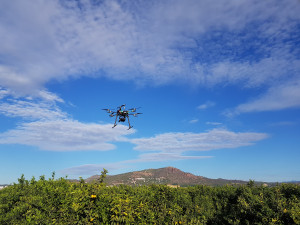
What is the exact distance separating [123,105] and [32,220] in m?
15.2

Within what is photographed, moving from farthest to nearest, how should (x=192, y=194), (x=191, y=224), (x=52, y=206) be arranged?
(x=192, y=194) < (x=52, y=206) < (x=191, y=224)

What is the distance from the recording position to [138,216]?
812 cm

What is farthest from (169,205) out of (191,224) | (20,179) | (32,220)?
(20,179)

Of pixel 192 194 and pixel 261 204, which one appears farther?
pixel 192 194

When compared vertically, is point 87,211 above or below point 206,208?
above

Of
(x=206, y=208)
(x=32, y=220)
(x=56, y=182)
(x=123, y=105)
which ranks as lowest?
(x=206, y=208)

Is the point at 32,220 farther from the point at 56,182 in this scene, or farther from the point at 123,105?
the point at 123,105

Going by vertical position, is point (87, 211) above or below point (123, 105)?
below

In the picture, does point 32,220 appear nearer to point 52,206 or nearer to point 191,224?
point 52,206

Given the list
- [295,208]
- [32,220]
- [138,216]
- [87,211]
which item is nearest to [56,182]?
[32,220]

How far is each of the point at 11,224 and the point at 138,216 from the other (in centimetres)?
696

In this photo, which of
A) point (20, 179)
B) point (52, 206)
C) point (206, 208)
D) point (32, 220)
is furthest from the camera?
point (206, 208)

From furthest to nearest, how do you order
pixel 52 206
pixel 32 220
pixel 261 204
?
pixel 261 204, pixel 52 206, pixel 32 220

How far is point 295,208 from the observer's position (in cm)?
1032
